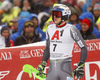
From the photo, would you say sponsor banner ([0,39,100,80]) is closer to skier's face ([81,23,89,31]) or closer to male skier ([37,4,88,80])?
skier's face ([81,23,89,31])

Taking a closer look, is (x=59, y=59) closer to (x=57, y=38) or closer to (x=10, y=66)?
(x=57, y=38)

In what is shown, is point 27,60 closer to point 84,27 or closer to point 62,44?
point 62,44

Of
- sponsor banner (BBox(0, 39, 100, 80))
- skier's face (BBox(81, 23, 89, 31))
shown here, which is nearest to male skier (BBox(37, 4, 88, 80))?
sponsor banner (BBox(0, 39, 100, 80))

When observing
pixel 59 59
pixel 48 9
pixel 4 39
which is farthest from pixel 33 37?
pixel 48 9

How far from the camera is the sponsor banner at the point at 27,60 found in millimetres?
8117

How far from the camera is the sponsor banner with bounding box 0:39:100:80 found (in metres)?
8.12

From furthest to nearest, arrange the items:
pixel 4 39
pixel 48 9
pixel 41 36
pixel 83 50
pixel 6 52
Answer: pixel 48 9 < pixel 41 36 < pixel 4 39 < pixel 6 52 < pixel 83 50

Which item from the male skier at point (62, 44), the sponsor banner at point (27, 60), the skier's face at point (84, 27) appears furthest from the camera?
the skier's face at point (84, 27)

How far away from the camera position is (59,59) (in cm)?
635

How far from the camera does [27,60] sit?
8.22 metres

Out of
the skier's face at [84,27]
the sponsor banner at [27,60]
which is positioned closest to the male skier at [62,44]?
the sponsor banner at [27,60]

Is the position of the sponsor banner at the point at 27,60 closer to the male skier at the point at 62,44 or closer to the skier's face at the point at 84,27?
the skier's face at the point at 84,27

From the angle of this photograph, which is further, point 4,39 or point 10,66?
point 4,39

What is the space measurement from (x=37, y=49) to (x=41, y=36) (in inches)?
102
